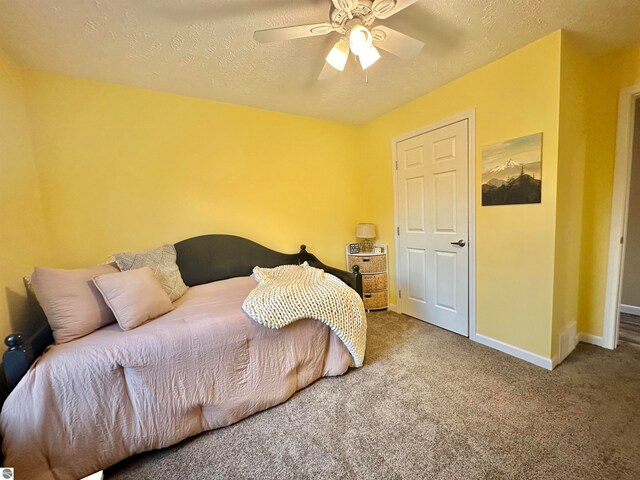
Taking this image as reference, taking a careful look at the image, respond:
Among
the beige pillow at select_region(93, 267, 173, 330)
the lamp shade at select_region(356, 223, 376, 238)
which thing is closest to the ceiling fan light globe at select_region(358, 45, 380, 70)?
the beige pillow at select_region(93, 267, 173, 330)

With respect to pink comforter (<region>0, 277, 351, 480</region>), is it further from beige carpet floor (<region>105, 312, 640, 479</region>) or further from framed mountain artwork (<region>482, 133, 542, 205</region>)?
framed mountain artwork (<region>482, 133, 542, 205</region>)

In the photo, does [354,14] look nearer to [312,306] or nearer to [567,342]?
[312,306]

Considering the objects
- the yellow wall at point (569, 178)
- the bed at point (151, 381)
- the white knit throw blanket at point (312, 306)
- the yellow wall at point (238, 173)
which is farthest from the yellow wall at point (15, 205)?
the yellow wall at point (569, 178)

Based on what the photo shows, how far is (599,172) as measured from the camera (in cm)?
221

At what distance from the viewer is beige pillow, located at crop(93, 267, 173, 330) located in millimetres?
1583

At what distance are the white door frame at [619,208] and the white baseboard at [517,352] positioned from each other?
2.52 ft

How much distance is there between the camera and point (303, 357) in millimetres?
1841

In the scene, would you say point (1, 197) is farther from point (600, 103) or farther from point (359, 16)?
point (600, 103)

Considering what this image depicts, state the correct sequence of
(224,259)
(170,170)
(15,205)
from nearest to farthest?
1. (15,205)
2. (170,170)
3. (224,259)

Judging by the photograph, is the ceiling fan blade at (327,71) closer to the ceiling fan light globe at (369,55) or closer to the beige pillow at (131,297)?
the ceiling fan light globe at (369,55)

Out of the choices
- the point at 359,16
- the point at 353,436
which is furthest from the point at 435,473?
the point at 359,16

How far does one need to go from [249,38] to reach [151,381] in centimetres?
211

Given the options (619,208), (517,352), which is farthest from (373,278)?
(619,208)

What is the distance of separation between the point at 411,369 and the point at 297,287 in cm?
110
